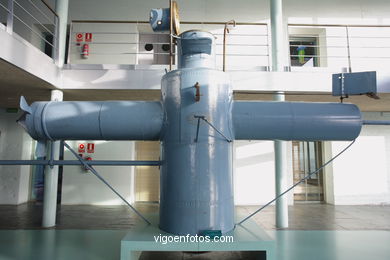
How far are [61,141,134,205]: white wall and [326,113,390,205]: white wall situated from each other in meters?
5.42

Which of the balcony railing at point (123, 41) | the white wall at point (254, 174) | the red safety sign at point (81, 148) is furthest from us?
the white wall at point (254, 174)

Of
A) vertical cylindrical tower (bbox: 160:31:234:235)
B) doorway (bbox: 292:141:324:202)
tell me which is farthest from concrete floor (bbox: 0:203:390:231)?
vertical cylindrical tower (bbox: 160:31:234:235)

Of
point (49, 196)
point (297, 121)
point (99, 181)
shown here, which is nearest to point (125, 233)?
point (49, 196)

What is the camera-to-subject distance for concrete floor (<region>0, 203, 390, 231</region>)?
4.32 m

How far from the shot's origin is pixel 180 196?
1977 millimetres

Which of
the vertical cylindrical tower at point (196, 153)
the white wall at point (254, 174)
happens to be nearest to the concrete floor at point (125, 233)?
the white wall at point (254, 174)

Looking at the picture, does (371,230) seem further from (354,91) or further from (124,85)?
(124,85)

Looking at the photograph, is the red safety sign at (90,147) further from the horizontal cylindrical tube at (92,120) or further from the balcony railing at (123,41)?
the horizontal cylindrical tube at (92,120)

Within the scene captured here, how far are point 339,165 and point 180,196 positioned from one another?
604 centimetres

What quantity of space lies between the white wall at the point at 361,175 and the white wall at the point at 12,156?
822 centimetres

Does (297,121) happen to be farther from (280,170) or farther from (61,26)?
(61,26)

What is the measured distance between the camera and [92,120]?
2031 mm

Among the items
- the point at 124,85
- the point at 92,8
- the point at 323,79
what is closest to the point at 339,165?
the point at 323,79

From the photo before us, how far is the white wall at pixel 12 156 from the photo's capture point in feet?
20.9
